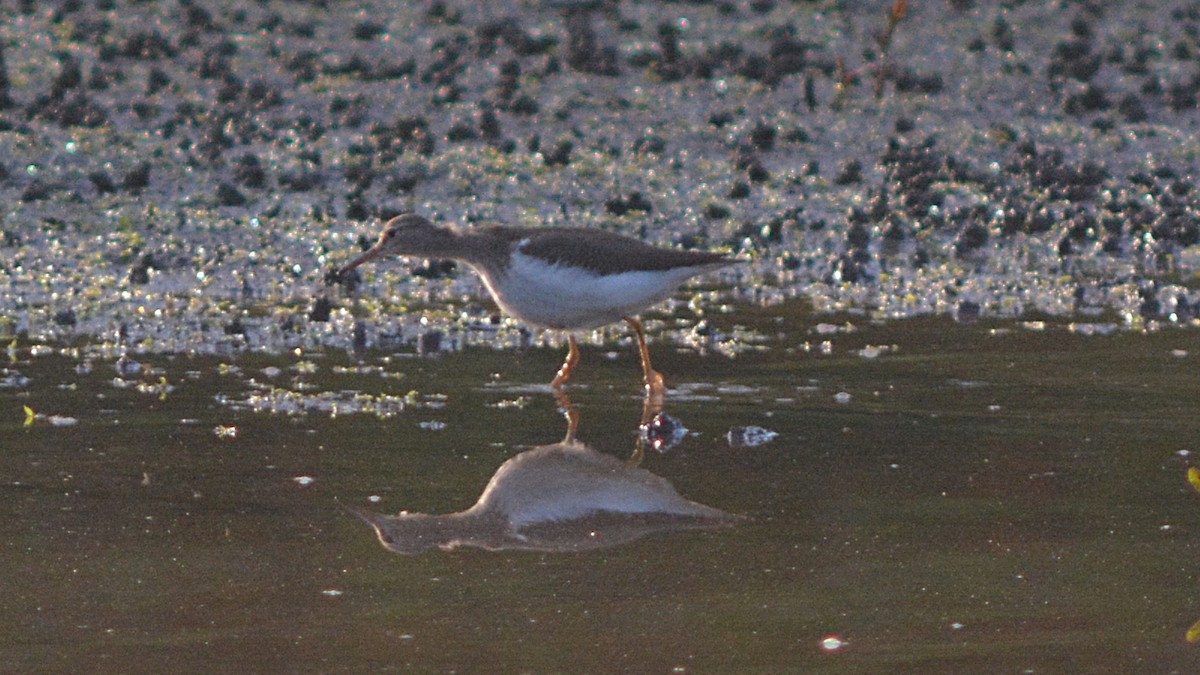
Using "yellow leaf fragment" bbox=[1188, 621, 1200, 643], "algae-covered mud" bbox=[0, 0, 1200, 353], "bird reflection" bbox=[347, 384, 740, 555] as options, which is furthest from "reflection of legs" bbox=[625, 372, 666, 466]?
"yellow leaf fragment" bbox=[1188, 621, 1200, 643]

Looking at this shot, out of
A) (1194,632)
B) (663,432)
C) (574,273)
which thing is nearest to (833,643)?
(1194,632)

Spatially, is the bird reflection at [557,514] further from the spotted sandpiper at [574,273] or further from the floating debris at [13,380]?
the floating debris at [13,380]

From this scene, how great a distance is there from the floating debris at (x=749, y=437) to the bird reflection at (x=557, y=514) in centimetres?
54

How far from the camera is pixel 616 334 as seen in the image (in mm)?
10320

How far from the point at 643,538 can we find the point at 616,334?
4.17m

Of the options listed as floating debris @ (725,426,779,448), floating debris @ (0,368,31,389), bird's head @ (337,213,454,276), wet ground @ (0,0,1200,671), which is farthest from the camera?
bird's head @ (337,213,454,276)

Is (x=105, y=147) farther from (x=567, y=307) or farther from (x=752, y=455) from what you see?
(x=752, y=455)

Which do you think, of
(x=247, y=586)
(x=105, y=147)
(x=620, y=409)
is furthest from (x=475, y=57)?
(x=247, y=586)

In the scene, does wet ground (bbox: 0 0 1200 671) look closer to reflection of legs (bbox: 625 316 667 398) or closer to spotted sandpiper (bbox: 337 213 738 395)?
reflection of legs (bbox: 625 316 667 398)

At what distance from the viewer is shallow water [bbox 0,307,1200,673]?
17.0 feet

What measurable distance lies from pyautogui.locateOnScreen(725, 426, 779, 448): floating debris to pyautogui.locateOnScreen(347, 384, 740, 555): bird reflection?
539mm

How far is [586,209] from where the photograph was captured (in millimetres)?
13672

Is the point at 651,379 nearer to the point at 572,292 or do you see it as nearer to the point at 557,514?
the point at 572,292

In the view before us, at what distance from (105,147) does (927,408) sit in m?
8.15
